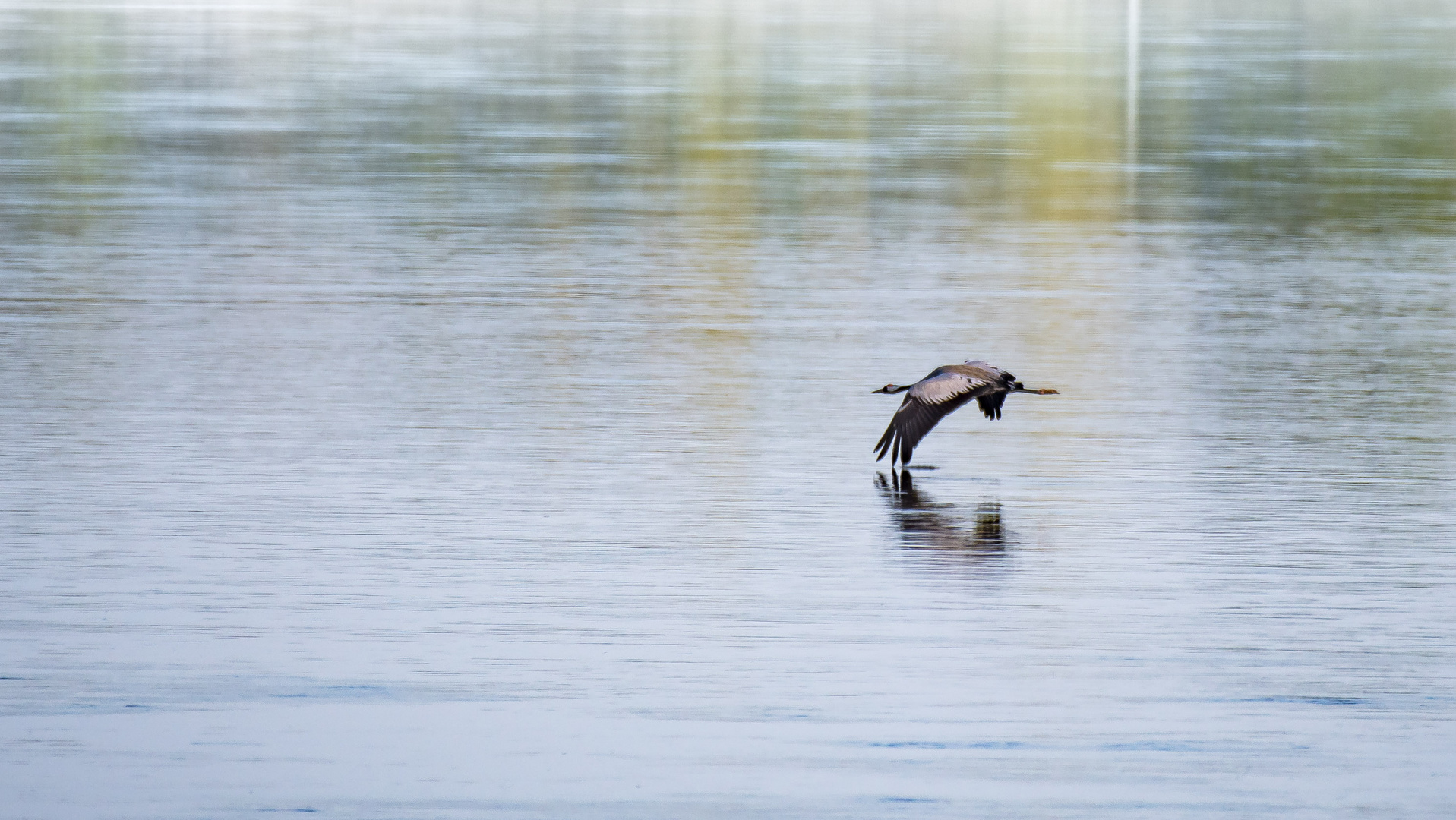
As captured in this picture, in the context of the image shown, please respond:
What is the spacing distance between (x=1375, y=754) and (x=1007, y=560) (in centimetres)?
180

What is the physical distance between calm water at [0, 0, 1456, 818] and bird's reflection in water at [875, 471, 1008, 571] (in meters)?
0.02

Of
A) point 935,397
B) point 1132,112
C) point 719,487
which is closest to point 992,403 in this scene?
point 935,397

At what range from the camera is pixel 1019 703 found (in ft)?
18.6

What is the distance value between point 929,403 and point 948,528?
0.92 m

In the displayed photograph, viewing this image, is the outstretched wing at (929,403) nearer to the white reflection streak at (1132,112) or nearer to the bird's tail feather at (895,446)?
the bird's tail feather at (895,446)

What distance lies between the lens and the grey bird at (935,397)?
320 inches

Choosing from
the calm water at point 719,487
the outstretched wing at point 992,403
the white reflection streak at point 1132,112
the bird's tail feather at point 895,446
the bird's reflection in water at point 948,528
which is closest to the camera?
the calm water at point 719,487

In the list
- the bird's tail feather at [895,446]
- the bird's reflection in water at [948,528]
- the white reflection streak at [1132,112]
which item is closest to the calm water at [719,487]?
the bird's reflection in water at [948,528]

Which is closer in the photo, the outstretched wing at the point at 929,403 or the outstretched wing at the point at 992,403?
the outstretched wing at the point at 929,403

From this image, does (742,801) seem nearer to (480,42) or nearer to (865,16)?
(480,42)

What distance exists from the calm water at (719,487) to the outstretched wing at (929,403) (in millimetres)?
188

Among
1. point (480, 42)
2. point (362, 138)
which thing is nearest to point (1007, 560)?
point (362, 138)

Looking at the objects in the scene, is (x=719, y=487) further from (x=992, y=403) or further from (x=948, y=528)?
(x=992, y=403)

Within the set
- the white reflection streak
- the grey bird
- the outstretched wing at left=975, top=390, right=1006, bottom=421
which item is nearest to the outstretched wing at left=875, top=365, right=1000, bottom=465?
the grey bird
